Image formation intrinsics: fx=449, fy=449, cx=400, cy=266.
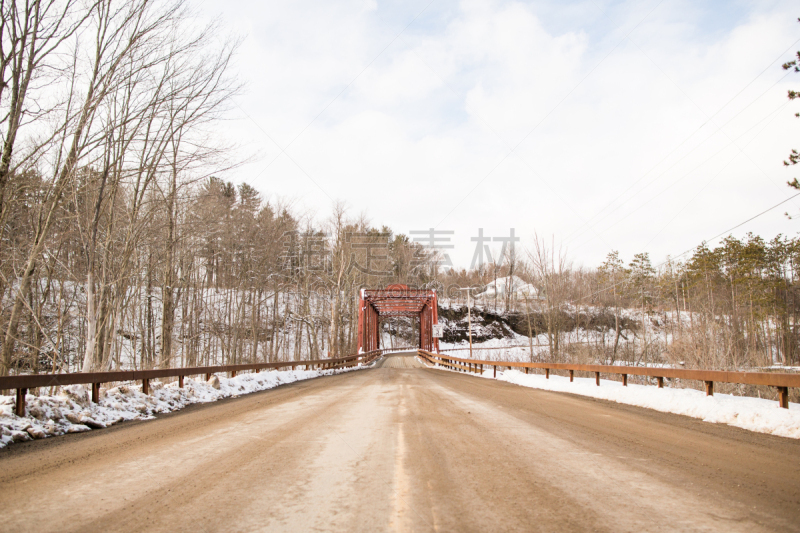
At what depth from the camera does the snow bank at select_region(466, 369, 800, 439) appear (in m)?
5.20

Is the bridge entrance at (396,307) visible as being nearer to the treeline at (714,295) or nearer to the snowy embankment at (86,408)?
the treeline at (714,295)

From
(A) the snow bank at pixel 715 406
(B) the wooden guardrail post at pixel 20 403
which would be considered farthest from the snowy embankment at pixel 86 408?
(A) the snow bank at pixel 715 406

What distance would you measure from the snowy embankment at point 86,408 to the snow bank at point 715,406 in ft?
27.2

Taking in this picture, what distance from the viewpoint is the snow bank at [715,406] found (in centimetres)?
520

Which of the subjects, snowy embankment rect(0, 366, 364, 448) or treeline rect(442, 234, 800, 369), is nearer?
snowy embankment rect(0, 366, 364, 448)

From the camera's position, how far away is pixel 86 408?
646 centimetres

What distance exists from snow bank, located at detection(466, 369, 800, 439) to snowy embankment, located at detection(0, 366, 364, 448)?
8288 millimetres

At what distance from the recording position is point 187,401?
888 cm

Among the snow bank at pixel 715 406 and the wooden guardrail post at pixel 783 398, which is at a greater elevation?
the wooden guardrail post at pixel 783 398

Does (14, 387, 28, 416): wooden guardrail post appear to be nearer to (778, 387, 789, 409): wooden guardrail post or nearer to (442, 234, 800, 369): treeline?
(778, 387, 789, 409): wooden guardrail post

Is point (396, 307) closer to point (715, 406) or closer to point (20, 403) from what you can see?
point (715, 406)

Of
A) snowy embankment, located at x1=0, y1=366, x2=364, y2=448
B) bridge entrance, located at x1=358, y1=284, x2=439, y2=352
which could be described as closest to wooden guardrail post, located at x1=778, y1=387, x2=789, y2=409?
snowy embankment, located at x1=0, y1=366, x2=364, y2=448

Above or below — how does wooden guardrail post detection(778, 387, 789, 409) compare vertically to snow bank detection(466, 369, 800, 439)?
above

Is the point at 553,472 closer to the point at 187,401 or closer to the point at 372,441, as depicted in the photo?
the point at 372,441
